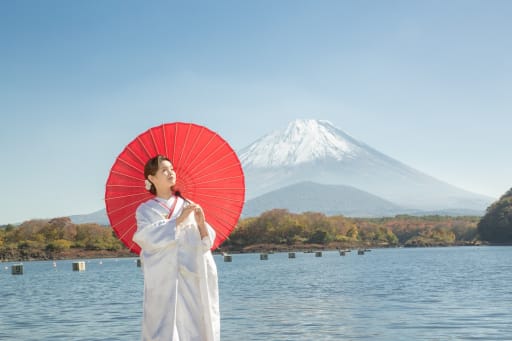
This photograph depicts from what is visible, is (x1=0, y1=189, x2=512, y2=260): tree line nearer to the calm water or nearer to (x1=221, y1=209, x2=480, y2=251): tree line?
(x1=221, y1=209, x2=480, y2=251): tree line

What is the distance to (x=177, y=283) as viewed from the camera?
4.64 m

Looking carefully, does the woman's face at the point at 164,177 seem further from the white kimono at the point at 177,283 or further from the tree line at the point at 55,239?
the tree line at the point at 55,239

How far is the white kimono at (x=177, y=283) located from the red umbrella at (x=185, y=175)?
0.43 metres

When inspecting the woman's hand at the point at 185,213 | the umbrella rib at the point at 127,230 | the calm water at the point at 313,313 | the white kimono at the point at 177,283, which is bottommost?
the calm water at the point at 313,313

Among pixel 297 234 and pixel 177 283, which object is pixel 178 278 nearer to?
pixel 177 283

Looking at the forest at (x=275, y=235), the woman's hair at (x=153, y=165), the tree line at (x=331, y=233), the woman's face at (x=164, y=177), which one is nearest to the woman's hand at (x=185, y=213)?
the woman's face at (x=164, y=177)

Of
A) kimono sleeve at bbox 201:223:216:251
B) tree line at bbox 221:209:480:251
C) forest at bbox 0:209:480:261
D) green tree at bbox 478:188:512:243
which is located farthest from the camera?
tree line at bbox 221:209:480:251

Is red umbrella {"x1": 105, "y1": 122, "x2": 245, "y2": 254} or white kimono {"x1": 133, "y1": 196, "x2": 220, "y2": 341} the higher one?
red umbrella {"x1": 105, "y1": 122, "x2": 245, "y2": 254}

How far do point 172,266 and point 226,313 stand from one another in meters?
9.88

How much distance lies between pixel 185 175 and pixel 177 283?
36.7 inches

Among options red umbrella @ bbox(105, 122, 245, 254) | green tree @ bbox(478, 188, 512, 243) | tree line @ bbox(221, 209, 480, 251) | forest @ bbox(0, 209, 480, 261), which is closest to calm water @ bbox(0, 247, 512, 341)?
red umbrella @ bbox(105, 122, 245, 254)

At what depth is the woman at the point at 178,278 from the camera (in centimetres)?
461

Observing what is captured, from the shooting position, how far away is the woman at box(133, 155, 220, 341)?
4605 mm

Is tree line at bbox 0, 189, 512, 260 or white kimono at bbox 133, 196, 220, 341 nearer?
white kimono at bbox 133, 196, 220, 341
